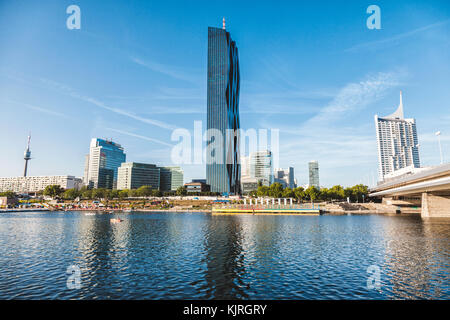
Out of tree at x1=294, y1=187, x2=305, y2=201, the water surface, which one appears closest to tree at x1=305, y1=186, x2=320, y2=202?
tree at x1=294, y1=187, x2=305, y2=201

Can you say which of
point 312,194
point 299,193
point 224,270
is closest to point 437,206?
point 312,194

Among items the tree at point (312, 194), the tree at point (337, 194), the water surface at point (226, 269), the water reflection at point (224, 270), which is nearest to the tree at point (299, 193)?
the tree at point (312, 194)

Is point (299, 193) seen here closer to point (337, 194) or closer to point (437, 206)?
point (337, 194)

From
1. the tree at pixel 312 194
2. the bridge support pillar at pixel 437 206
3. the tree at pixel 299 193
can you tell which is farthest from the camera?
the tree at pixel 299 193

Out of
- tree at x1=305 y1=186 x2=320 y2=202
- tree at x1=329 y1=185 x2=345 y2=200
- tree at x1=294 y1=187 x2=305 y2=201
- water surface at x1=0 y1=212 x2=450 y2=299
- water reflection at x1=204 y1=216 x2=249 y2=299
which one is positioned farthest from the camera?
tree at x1=329 y1=185 x2=345 y2=200

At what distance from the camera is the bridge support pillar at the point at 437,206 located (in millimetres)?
91812

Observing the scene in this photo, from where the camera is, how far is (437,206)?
92.4 metres

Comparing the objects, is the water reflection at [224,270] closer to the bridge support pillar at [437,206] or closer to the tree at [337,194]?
the bridge support pillar at [437,206]

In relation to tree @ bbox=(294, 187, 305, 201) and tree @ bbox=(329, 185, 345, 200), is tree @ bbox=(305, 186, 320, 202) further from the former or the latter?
tree @ bbox=(329, 185, 345, 200)

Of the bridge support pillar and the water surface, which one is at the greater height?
the bridge support pillar

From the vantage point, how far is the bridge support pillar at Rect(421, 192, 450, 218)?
91812mm

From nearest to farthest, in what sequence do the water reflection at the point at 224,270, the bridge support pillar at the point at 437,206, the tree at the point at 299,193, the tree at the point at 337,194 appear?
the water reflection at the point at 224,270, the bridge support pillar at the point at 437,206, the tree at the point at 299,193, the tree at the point at 337,194

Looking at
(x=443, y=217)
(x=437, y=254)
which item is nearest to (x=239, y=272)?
(x=437, y=254)
